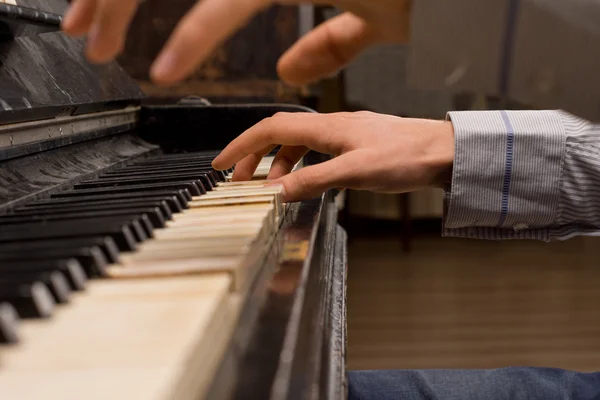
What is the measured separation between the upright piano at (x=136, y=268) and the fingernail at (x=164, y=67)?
147 mm

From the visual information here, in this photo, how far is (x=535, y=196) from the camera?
3.51 feet

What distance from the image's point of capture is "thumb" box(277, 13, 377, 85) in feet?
2.24

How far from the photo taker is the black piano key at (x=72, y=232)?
57 cm

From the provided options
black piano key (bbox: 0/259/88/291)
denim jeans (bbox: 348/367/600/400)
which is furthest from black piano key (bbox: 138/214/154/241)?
denim jeans (bbox: 348/367/600/400)

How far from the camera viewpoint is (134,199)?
2.48 feet

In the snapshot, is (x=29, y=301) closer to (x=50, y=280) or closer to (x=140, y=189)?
(x=50, y=280)

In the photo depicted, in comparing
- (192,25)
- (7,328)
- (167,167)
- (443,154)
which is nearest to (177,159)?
(167,167)

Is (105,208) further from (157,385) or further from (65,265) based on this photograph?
(157,385)

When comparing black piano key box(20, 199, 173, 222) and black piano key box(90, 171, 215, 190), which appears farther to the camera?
black piano key box(90, 171, 215, 190)

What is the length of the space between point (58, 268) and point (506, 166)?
788 mm

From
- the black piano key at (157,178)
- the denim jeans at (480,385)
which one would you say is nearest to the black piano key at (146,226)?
the black piano key at (157,178)

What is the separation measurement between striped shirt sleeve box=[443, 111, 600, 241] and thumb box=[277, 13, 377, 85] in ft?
1.32

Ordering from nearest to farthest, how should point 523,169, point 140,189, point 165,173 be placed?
point 140,189, point 165,173, point 523,169

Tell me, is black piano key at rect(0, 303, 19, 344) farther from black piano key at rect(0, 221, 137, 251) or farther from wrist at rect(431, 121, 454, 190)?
wrist at rect(431, 121, 454, 190)
